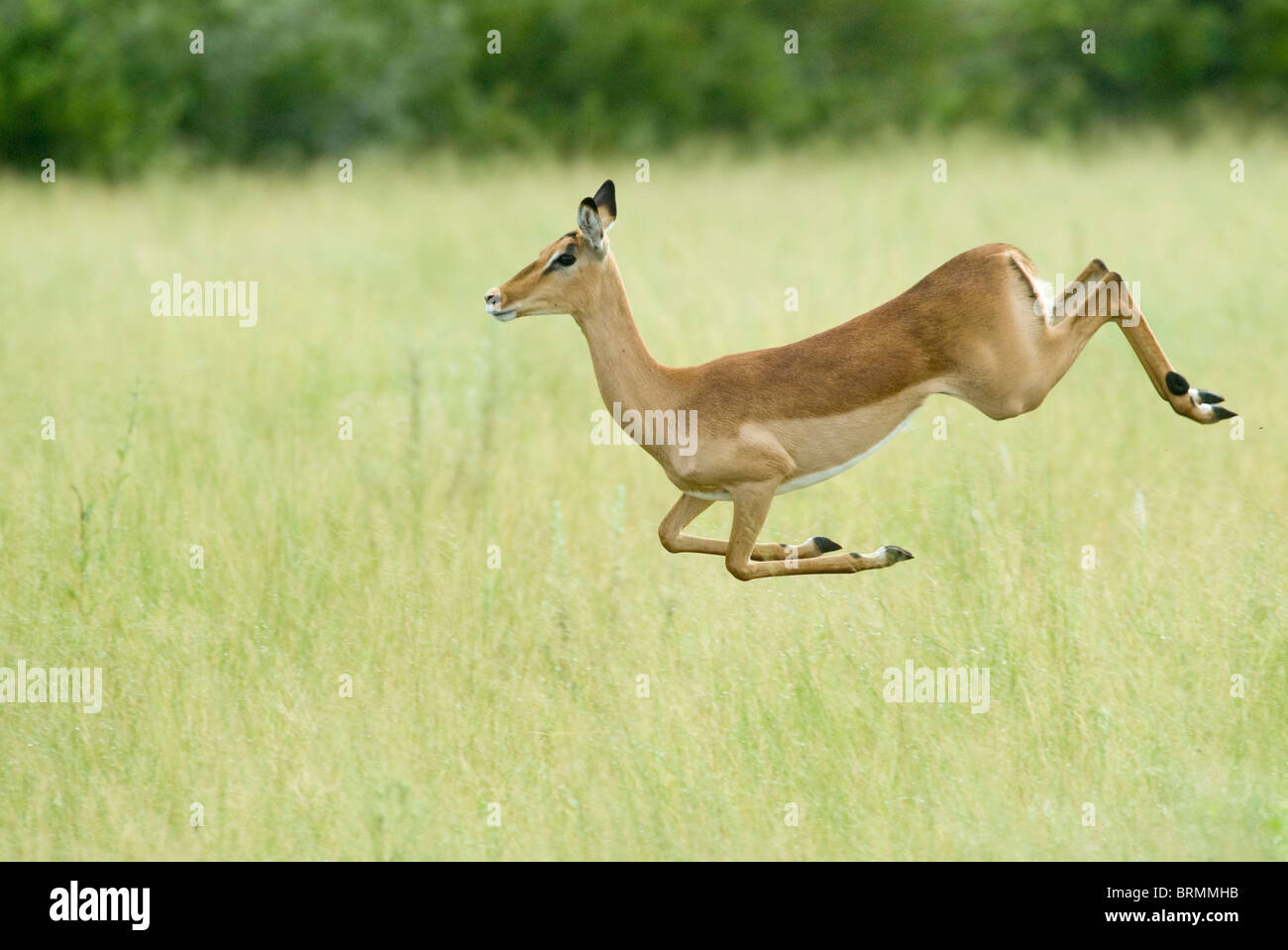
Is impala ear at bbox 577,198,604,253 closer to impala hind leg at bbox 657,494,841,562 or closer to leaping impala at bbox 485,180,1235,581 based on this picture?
leaping impala at bbox 485,180,1235,581

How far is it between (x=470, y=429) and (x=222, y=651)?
10.00 ft

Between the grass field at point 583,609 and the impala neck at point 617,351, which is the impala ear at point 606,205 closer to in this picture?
the impala neck at point 617,351

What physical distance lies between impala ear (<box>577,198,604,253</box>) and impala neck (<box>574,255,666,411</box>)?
13cm

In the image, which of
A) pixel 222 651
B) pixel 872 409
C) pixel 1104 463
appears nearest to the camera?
pixel 872 409

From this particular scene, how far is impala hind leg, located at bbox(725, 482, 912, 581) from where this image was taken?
19.5 feet

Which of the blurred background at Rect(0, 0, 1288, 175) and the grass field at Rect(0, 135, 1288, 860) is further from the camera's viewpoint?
the blurred background at Rect(0, 0, 1288, 175)

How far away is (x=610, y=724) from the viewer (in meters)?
6.24

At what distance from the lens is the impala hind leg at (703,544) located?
6.16 meters

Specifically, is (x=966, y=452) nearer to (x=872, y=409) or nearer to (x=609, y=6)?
(x=872, y=409)

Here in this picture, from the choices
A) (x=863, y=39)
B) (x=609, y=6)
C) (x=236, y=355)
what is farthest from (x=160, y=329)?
(x=863, y=39)

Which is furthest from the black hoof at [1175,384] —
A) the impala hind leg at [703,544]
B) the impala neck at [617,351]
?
the impala neck at [617,351]

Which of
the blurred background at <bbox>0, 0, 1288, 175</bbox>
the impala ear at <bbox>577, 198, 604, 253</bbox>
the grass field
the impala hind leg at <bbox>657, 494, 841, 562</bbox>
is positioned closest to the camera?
the grass field

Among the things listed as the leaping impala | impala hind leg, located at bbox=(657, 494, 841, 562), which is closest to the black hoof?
the leaping impala

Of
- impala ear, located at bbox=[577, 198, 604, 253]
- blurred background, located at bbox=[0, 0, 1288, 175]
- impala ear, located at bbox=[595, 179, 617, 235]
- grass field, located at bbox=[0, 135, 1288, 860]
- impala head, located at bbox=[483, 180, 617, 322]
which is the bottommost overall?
grass field, located at bbox=[0, 135, 1288, 860]
